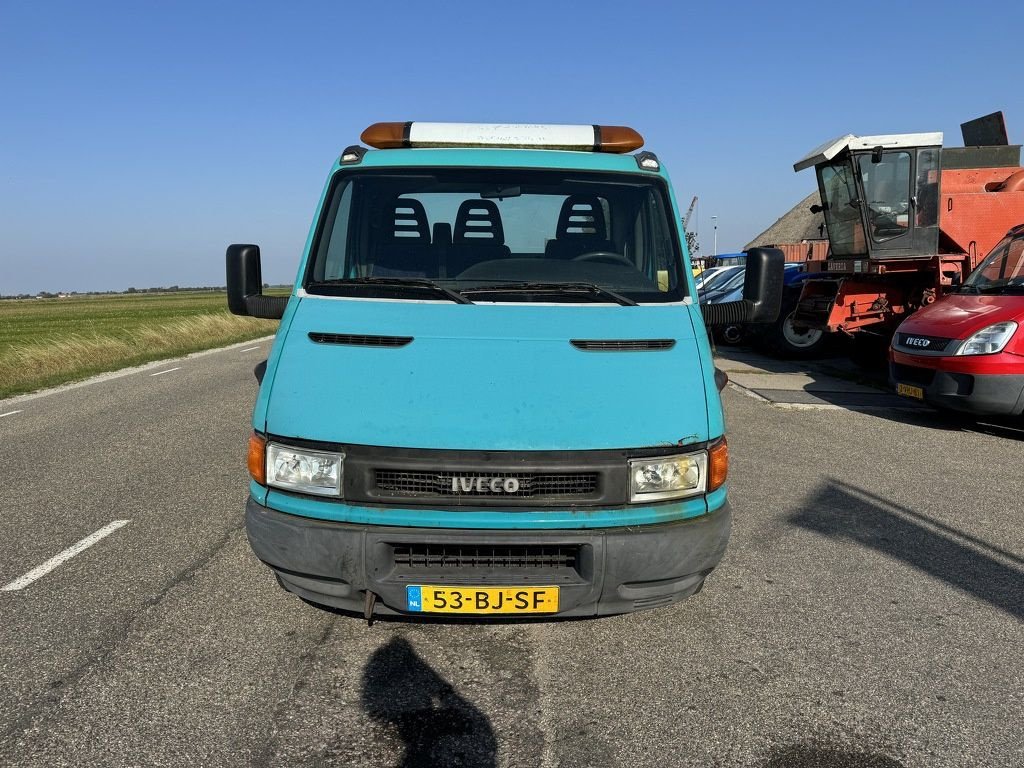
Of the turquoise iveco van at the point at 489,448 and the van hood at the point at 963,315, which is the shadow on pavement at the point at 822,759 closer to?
the turquoise iveco van at the point at 489,448

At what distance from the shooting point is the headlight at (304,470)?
2872mm

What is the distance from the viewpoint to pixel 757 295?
3986 millimetres

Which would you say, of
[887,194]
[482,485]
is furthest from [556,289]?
[887,194]

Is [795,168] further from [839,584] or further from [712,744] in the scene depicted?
[712,744]

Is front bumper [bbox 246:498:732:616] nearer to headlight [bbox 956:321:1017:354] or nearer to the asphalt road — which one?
the asphalt road

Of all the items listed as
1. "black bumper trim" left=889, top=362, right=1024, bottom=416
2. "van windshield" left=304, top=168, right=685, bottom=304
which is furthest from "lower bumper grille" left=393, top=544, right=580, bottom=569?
"black bumper trim" left=889, top=362, right=1024, bottom=416

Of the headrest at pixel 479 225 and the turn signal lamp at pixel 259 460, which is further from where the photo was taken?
the headrest at pixel 479 225

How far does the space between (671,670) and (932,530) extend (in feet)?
8.87

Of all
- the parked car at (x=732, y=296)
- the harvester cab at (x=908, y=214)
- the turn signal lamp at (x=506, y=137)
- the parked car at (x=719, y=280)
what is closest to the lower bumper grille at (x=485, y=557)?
the turn signal lamp at (x=506, y=137)

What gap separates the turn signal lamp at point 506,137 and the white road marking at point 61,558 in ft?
9.59

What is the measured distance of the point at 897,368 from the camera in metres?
8.43

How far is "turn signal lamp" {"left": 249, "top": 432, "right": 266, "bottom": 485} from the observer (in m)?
3.00

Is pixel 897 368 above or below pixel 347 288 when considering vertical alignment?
below

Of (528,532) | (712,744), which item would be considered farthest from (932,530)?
(528,532)
